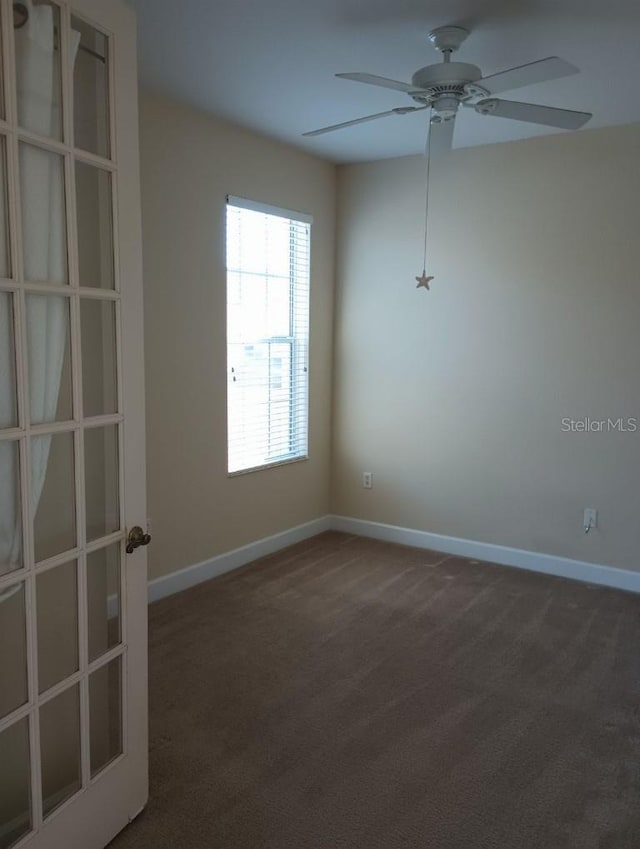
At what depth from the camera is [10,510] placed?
1554 millimetres

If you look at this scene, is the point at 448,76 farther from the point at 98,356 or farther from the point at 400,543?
the point at 400,543

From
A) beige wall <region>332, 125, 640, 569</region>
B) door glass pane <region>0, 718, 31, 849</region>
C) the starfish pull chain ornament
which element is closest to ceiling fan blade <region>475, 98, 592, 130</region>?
beige wall <region>332, 125, 640, 569</region>

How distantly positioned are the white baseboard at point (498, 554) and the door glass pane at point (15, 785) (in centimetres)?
329

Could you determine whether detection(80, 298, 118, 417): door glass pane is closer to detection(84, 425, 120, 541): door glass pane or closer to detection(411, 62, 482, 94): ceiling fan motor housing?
detection(84, 425, 120, 541): door glass pane

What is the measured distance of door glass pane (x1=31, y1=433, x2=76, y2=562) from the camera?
63.6 inches

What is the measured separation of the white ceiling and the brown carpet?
2604mm

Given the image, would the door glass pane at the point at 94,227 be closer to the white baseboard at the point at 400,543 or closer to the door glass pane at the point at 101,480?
the door glass pane at the point at 101,480

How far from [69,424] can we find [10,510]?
249 mm

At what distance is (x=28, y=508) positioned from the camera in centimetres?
158

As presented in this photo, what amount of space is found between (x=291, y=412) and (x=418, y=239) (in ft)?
4.71

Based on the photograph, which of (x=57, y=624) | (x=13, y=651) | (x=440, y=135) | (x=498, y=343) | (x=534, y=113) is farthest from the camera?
(x=498, y=343)

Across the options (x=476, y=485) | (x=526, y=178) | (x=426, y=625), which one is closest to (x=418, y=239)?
(x=526, y=178)

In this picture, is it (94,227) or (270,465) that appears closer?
(94,227)

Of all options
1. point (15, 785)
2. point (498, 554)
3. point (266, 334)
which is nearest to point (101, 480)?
point (15, 785)
